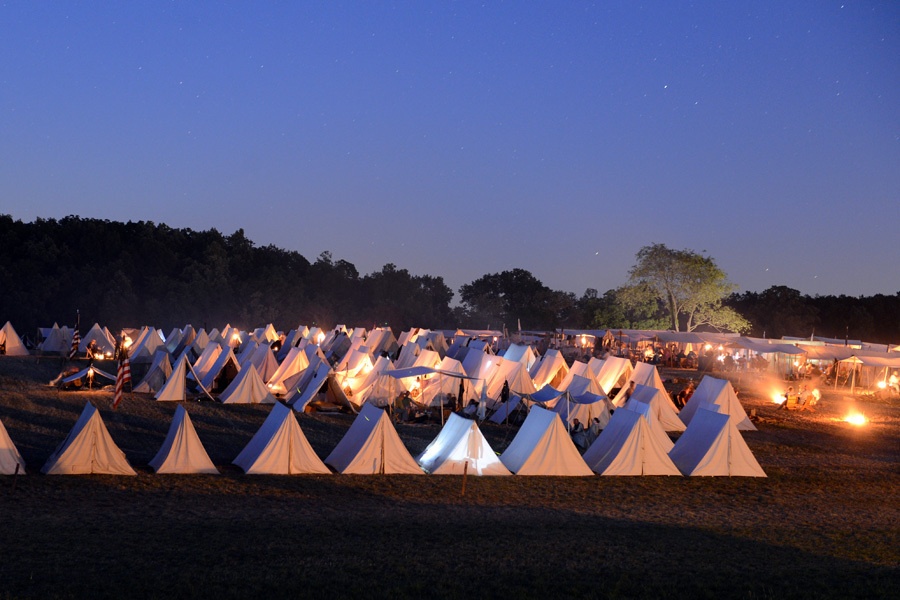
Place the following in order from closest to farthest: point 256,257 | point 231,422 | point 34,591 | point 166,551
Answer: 1. point 34,591
2. point 166,551
3. point 231,422
4. point 256,257

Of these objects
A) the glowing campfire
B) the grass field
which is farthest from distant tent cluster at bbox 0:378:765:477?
the glowing campfire

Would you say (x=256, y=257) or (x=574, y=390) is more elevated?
(x=256, y=257)

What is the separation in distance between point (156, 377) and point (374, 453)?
1349cm

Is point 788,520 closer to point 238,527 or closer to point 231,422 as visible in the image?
point 238,527

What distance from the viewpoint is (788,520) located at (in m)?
12.0

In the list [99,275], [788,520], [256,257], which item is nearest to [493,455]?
[788,520]

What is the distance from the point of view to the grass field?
789cm

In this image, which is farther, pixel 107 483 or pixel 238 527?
pixel 107 483

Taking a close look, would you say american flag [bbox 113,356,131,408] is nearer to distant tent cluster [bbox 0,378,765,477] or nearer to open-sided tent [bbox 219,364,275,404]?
open-sided tent [bbox 219,364,275,404]

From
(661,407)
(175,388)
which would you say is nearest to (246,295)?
(175,388)

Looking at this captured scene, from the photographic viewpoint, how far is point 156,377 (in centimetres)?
2505

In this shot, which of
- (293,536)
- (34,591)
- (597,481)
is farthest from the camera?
(597,481)

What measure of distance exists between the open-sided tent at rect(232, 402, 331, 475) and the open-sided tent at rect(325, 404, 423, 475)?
1.54 ft

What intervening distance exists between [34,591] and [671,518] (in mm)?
8842
